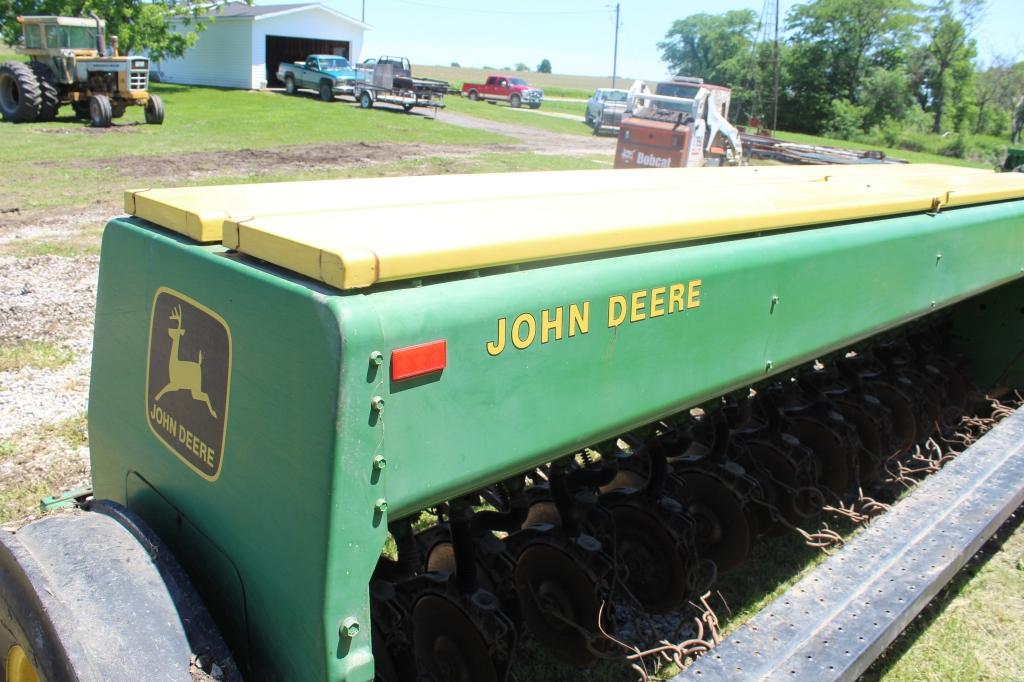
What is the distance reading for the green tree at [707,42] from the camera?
233ft

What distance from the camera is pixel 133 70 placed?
1948 cm

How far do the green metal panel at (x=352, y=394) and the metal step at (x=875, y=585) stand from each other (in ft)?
1.94

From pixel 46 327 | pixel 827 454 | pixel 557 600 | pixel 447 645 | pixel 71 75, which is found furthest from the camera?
pixel 71 75

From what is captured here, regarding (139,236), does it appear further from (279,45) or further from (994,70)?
(994,70)

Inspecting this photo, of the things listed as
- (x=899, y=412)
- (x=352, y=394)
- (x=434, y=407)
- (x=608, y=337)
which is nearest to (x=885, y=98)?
(x=899, y=412)

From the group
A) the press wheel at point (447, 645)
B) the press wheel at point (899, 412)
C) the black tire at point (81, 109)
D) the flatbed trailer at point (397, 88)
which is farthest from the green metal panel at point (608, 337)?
the flatbed trailer at point (397, 88)

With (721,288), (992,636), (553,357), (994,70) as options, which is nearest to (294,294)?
(553,357)

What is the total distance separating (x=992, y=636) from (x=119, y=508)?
314 cm

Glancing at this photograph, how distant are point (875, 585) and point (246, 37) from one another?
118 feet

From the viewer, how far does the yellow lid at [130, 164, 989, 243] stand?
183cm

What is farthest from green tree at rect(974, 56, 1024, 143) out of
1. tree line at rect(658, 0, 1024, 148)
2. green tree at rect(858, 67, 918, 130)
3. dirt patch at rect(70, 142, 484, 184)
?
dirt patch at rect(70, 142, 484, 184)

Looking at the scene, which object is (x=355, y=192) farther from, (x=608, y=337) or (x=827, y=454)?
(x=827, y=454)

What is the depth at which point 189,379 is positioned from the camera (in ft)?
5.69

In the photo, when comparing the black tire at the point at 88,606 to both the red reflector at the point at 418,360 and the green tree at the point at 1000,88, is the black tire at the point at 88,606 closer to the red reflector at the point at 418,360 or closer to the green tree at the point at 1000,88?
the red reflector at the point at 418,360
